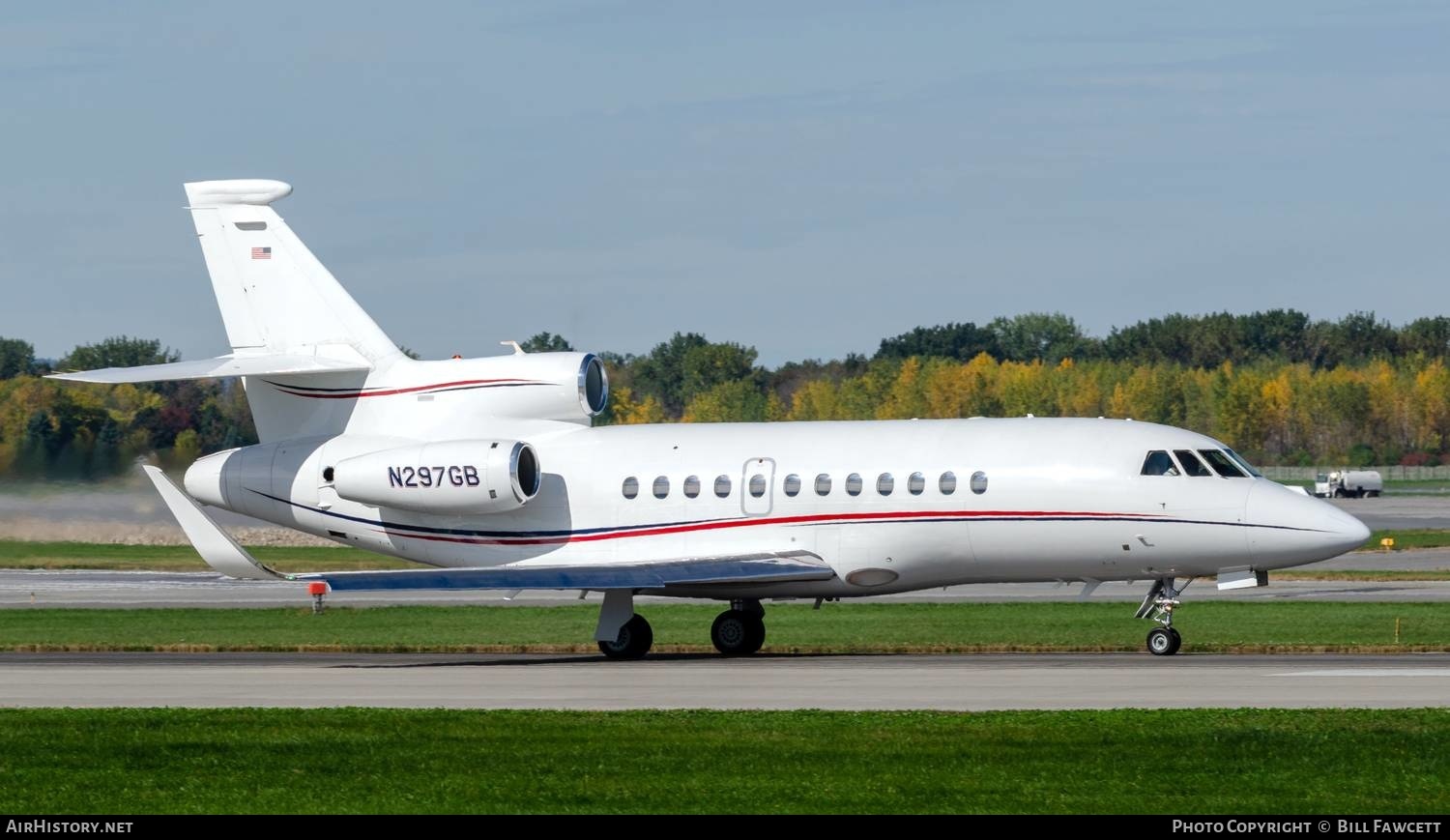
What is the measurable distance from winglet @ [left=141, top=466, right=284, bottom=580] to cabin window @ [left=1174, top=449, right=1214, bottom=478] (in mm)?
12965

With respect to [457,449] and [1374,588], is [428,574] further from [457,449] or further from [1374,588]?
[1374,588]

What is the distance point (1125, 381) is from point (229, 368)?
4383 inches

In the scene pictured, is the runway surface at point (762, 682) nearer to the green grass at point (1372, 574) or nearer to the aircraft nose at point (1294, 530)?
the aircraft nose at point (1294, 530)

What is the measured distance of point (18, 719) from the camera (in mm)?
20984

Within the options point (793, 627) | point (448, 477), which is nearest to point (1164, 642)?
point (793, 627)

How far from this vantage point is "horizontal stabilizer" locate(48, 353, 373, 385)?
3212cm

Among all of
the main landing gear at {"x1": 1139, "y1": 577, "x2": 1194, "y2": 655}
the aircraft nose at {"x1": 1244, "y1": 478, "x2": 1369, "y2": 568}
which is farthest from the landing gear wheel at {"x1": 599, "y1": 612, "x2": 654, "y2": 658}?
the aircraft nose at {"x1": 1244, "y1": 478, "x2": 1369, "y2": 568}

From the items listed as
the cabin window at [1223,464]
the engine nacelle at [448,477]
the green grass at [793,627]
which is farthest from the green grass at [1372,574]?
the engine nacelle at [448,477]

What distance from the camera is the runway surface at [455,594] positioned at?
1804 inches

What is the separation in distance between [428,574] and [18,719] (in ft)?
29.8

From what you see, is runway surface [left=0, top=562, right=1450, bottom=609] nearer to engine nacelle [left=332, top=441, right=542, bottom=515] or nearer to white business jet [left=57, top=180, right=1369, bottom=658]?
white business jet [left=57, top=180, right=1369, bottom=658]

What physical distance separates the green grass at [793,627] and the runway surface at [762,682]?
299cm

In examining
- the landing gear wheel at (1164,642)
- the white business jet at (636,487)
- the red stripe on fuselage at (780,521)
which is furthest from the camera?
the red stripe on fuselage at (780,521)

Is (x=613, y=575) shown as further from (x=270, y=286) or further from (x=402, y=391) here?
(x=270, y=286)
